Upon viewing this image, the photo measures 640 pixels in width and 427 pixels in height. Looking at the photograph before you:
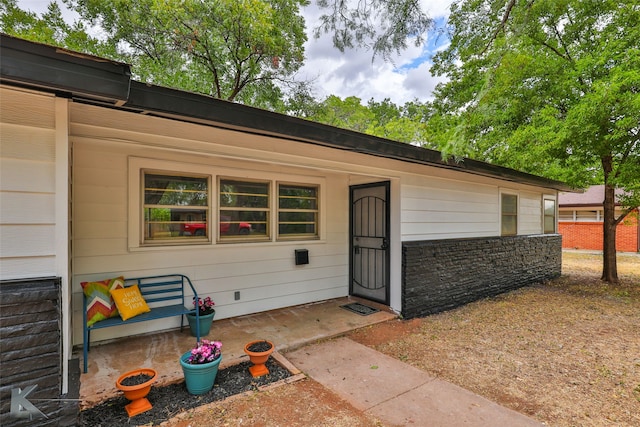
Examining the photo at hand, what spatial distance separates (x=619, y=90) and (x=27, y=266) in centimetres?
809

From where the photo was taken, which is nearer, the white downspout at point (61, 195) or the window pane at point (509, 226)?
the white downspout at point (61, 195)

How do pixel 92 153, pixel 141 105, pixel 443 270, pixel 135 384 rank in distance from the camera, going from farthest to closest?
pixel 443 270 → pixel 92 153 → pixel 135 384 → pixel 141 105

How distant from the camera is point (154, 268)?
3.75 metres

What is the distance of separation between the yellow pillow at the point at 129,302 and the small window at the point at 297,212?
2.07 m

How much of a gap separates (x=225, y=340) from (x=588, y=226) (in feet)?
56.9

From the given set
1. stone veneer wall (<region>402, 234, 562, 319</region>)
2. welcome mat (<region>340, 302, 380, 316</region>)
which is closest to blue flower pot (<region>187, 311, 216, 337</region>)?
welcome mat (<region>340, 302, 380, 316</region>)

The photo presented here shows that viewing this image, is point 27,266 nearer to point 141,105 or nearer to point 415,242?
point 141,105

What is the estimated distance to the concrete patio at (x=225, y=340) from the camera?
2.76 m

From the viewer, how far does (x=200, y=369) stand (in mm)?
2520

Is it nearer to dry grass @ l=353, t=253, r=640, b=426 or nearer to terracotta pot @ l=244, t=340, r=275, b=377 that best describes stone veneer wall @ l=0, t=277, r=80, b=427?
terracotta pot @ l=244, t=340, r=275, b=377

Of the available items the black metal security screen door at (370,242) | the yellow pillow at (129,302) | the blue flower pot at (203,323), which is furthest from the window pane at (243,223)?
the black metal security screen door at (370,242)

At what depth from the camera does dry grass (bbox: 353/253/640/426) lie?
2.60 meters

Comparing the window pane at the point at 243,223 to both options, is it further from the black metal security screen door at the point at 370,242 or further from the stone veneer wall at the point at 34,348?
the stone veneer wall at the point at 34,348

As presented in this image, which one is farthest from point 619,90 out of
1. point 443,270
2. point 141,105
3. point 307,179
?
point 141,105
